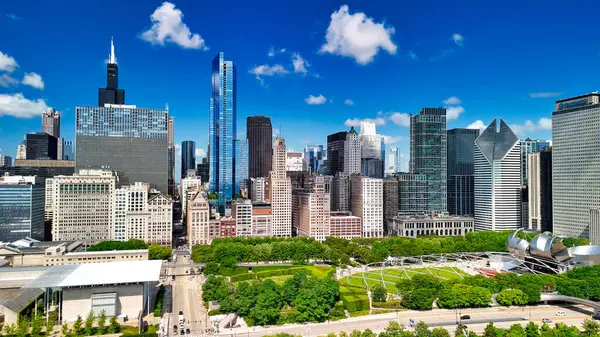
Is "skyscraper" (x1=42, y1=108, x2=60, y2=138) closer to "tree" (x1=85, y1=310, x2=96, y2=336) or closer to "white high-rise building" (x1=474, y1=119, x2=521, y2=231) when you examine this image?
"tree" (x1=85, y1=310, x2=96, y2=336)

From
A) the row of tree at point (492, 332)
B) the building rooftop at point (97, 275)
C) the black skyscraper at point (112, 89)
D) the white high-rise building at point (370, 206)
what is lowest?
the row of tree at point (492, 332)

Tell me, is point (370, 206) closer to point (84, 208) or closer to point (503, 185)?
point (503, 185)

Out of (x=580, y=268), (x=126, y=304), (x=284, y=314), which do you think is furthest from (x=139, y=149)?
(x=580, y=268)

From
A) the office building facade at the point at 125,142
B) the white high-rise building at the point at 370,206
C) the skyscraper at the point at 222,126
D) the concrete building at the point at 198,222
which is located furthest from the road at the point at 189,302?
the skyscraper at the point at 222,126

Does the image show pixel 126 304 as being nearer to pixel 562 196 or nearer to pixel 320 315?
pixel 320 315

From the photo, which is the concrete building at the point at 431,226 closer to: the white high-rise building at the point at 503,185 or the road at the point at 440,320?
the white high-rise building at the point at 503,185

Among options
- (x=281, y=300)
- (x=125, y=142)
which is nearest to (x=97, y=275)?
(x=281, y=300)
